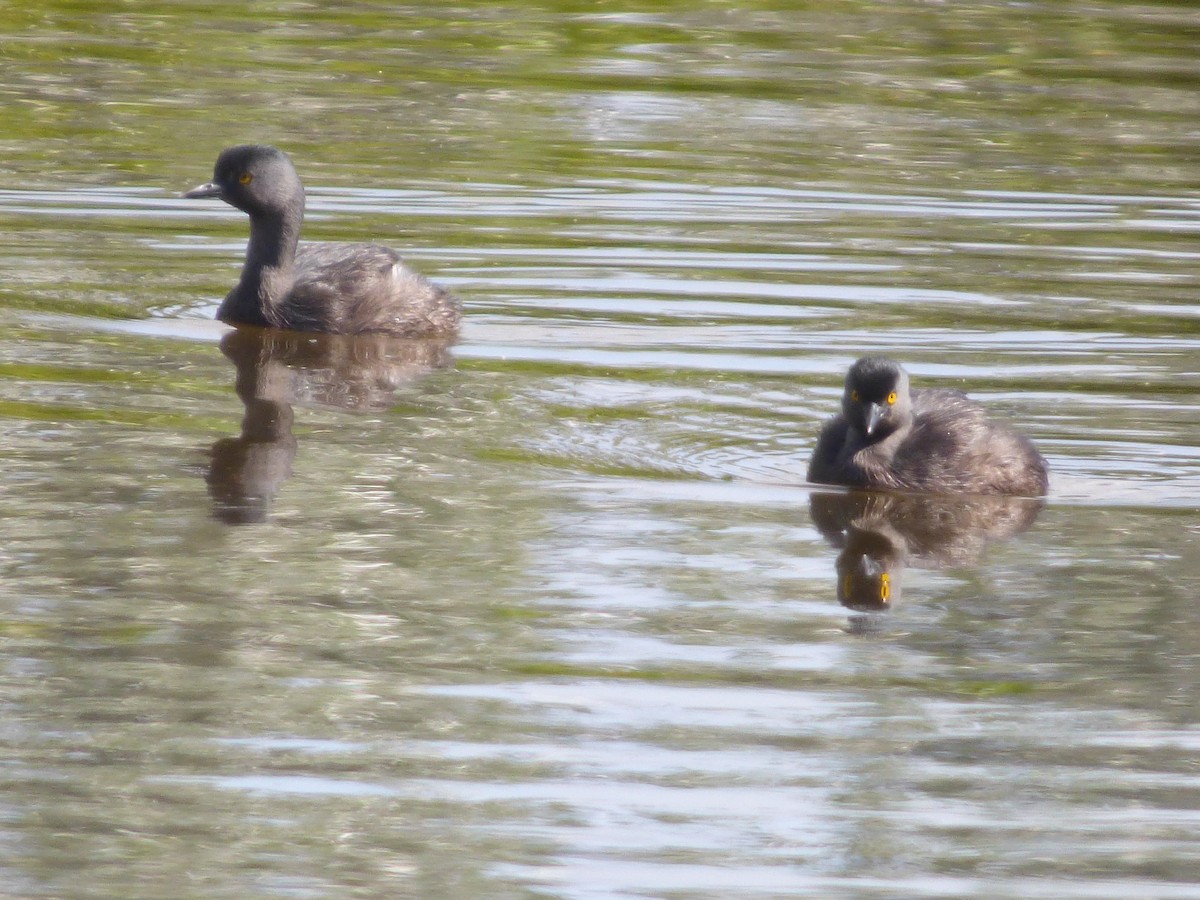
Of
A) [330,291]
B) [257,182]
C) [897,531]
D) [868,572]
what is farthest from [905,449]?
[257,182]

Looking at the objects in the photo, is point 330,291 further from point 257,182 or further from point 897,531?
point 897,531

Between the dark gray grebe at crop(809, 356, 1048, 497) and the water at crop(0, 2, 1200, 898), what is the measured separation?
129mm

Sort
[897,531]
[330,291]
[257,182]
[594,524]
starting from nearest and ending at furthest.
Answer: [594,524] < [897,531] < [330,291] < [257,182]

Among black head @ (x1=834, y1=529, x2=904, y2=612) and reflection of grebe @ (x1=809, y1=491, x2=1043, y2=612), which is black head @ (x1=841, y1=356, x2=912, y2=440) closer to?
reflection of grebe @ (x1=809, y1=491, x2=1043, y2=612)

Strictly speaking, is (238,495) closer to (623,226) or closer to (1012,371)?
(1012,371)

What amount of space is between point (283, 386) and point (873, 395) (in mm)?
2988

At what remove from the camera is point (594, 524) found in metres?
8.09

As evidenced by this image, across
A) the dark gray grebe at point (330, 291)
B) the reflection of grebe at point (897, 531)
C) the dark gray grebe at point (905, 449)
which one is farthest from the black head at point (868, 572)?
the dark gray grebe at point (330, 291)

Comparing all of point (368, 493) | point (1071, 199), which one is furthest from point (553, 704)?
point (1071, 199)

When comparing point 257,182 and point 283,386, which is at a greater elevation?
point 257,182

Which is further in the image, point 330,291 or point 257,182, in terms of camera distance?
point 257,182

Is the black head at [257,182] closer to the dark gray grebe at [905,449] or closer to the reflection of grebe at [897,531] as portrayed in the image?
the dark gray grebe at [905,449]

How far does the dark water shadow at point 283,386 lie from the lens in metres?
8.56

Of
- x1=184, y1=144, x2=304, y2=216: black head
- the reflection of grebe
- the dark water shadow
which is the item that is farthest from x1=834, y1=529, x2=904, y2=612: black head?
x1=184, y1=144, x2=304, y2=216: black head
